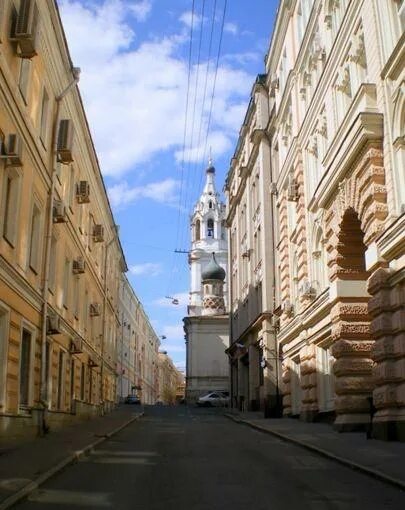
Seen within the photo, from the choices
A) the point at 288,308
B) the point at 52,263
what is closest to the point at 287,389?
the point at 288,308

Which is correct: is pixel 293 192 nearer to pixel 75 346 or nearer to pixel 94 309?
pixel 75 346

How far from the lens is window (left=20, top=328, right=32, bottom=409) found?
17.1 meters

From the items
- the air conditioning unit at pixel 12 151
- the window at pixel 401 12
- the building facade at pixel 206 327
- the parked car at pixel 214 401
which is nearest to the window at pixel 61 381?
the air conditioning unit at pixel 12 151

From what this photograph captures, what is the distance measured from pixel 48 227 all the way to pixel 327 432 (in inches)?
379

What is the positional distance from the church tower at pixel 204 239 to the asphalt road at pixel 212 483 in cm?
6763

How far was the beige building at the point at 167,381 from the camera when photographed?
113 m

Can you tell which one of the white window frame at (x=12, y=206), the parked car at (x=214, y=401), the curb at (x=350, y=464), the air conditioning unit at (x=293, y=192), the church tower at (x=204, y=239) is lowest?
the curb at (x=350, y=464)

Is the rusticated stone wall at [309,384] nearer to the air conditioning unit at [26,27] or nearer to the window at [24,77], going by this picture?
the window at [24,77]

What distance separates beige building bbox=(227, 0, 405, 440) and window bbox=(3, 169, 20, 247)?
8.37m

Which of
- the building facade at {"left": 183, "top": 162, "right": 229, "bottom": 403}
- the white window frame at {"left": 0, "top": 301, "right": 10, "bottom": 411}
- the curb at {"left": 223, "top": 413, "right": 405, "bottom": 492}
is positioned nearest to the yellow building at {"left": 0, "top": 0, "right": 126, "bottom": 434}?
the white window frame at {"left": 0, "top": 301, "right": 10, "bottom": 411}

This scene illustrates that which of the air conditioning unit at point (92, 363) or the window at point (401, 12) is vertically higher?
the window at point (401, 12)

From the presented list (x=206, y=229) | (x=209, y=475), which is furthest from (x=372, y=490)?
(x=206, y=229)

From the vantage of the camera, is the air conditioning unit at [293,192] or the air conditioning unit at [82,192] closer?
the air conditioning unit at [82,192]

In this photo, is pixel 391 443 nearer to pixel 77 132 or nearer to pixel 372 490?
pixel 372 490
